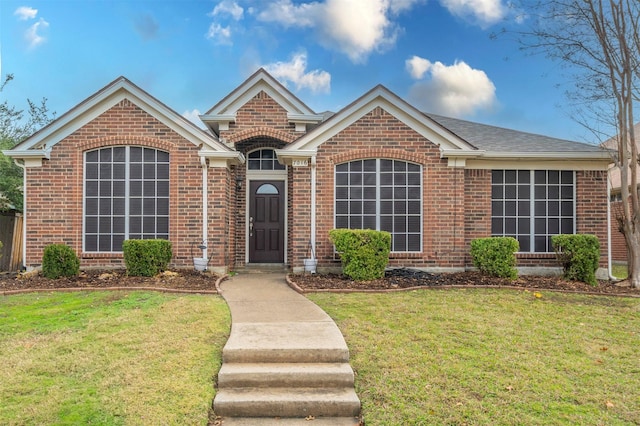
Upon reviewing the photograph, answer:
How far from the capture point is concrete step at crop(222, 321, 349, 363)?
485cm

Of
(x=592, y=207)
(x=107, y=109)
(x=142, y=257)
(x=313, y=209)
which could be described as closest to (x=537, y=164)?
(x=592, y=207)

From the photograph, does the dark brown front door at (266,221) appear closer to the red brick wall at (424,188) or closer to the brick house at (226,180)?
the brick house at (226,180)

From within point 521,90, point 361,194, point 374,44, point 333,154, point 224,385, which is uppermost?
point 374,44

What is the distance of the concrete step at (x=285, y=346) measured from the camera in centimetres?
485

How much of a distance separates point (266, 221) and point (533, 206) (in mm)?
7217

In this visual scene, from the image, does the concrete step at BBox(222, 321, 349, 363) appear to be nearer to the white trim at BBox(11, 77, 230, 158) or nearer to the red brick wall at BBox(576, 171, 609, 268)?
the white trim at BBox(11, 77, 230, 158)

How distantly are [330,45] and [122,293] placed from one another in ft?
37.7

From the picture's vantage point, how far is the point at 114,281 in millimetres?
9242

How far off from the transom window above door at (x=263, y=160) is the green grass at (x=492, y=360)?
18.5ft

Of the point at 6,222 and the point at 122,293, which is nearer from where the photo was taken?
the point at 122,293

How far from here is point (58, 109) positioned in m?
20.5

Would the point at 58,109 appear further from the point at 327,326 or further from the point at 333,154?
the point at 327,326

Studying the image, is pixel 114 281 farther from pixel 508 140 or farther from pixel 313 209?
pixel 508 140

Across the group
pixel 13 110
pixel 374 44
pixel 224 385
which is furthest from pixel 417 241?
pixel 13 110
